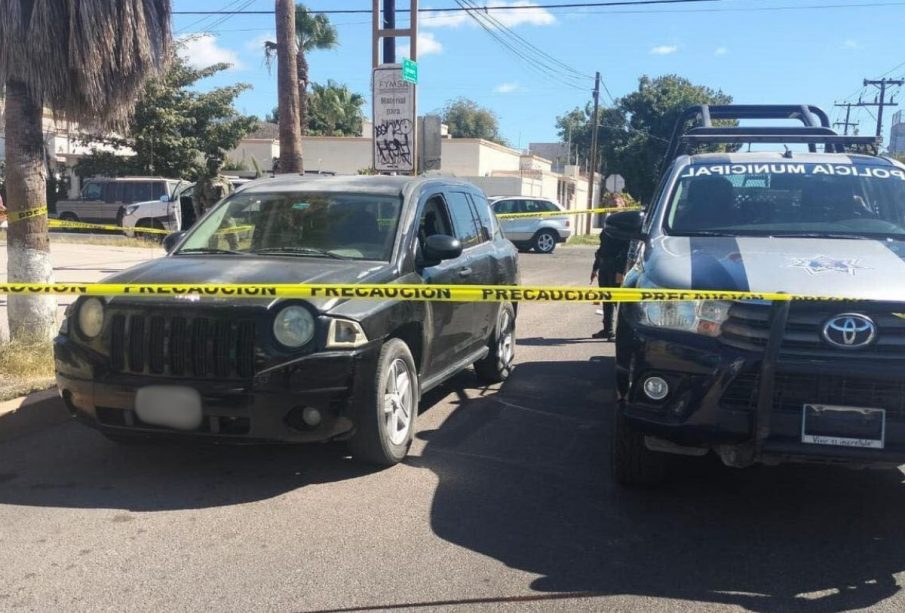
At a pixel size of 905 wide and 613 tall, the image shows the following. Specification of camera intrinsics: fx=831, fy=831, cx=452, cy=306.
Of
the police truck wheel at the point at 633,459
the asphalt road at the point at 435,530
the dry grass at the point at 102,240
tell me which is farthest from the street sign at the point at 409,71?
the dry grass at the point at 102,240

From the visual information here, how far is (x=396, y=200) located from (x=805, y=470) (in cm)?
317

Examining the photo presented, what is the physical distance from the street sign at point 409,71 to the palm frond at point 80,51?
218 inches

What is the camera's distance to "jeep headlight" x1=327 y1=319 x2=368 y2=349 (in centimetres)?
456

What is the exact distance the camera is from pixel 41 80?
7.13 m

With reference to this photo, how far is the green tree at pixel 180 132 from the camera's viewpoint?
29.2m

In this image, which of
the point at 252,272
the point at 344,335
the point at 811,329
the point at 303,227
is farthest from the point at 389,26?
the point at 811,329

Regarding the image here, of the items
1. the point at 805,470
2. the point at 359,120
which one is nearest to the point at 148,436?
the point at 805,470

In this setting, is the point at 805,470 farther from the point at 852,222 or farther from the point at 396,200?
the point at 396,200

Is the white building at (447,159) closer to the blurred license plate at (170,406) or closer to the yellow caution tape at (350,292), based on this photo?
the yellow caution tape at (350,292)

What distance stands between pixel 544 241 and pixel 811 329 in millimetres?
22547

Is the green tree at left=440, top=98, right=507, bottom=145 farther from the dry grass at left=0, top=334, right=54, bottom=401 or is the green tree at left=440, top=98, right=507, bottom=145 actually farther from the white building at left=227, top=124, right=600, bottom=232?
the dry grass at left=0, top=334, right=54, bottom=401

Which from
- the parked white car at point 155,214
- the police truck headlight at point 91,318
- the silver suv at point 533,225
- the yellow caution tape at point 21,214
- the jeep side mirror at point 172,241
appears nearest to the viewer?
the police truck headlight at point 91,318

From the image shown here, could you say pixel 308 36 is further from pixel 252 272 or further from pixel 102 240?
pixel 252 272

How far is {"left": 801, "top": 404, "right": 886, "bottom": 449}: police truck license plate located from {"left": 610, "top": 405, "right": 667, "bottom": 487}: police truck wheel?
0.89 meters
